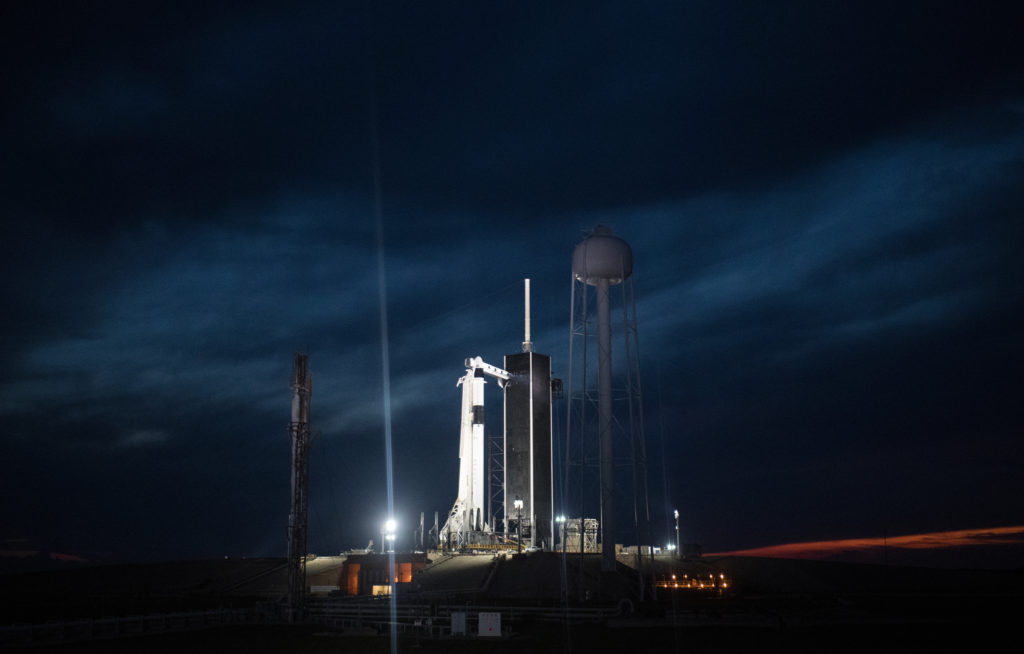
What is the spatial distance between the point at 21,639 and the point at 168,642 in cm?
585

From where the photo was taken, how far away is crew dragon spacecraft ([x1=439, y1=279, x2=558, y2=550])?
7075cm

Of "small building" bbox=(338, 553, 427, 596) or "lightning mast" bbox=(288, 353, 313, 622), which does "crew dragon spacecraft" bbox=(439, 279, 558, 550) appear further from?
"lightning mast" bbox=(288, 353, 313, 622)

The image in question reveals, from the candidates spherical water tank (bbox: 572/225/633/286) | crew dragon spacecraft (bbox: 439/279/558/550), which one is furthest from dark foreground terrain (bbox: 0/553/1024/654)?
spherical water tank (bbox: 572/225/633/286)

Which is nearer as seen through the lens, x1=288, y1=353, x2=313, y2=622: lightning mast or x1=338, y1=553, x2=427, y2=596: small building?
x1=288, y1=353, x2=313, y2=622: lightning mast

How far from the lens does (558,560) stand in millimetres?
56688

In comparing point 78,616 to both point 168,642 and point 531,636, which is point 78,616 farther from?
point 531,636

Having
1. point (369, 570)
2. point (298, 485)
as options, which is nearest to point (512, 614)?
point (298, 485)

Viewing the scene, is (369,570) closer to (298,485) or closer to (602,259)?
(298,485)

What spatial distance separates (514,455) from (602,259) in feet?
75.1

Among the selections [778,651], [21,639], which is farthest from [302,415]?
[778,651]

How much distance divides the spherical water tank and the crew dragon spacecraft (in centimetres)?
1586

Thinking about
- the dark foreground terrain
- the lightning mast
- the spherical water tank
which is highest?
the spherical water tank

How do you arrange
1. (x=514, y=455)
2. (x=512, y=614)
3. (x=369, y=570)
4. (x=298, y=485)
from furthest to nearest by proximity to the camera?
1. (x=514, y=455)
2. (x=369, y=570)
3. (x=298, y=485)
4. (x=512, y=614)

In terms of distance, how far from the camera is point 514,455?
73.7 meters
